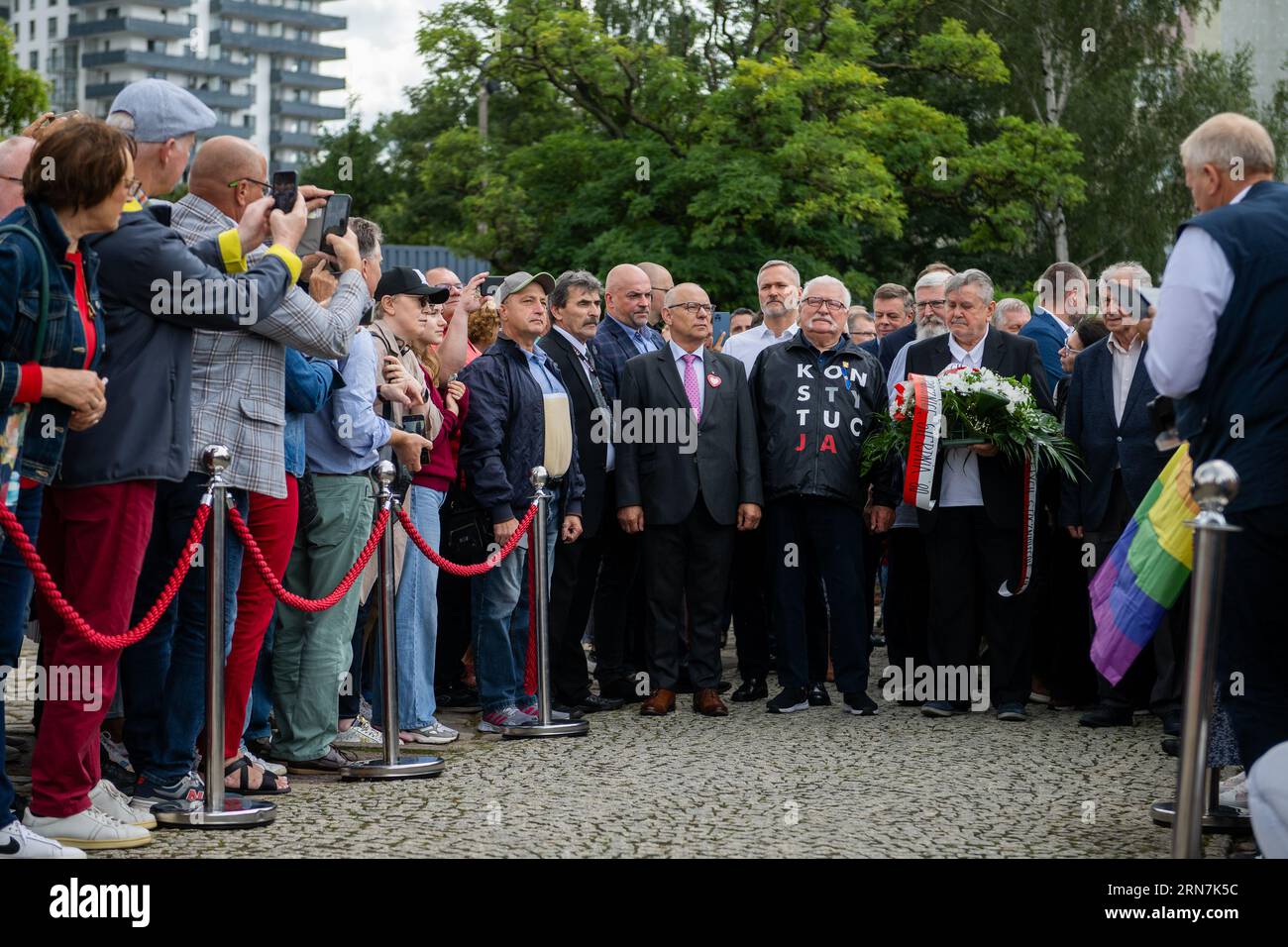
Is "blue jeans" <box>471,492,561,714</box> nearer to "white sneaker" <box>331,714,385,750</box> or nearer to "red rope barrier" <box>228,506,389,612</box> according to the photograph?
→ "white sneaker" <box>331,714,385,750</box>

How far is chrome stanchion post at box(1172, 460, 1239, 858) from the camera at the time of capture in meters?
4.79

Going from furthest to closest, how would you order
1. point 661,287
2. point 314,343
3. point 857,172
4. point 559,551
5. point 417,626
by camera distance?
point 857,172 → point 661,287 → point 559,551 → point 417,626 → point 314,343

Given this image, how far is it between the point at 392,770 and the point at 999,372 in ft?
14.6

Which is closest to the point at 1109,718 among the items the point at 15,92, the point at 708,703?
the point at 708,703

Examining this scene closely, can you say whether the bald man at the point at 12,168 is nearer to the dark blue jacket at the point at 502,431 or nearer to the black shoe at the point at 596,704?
the dark blue jacket at the point at 502,431

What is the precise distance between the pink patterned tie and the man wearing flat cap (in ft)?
2.84

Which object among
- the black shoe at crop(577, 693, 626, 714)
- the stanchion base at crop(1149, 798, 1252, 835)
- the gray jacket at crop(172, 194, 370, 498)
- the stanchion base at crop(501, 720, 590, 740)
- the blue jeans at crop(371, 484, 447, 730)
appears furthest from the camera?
the black shoe at crop(577, 693, 626, 714)

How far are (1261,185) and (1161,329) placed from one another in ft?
2.25

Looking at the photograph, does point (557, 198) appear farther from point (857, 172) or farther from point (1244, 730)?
point (1244, 730)

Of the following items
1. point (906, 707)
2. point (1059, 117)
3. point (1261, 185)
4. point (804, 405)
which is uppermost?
point (1059, 117)

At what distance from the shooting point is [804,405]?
9.65 m

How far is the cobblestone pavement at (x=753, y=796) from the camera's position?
5.90m

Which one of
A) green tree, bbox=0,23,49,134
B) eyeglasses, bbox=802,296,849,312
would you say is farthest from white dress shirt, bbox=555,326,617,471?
green tree, bbox=0,23,49,134
